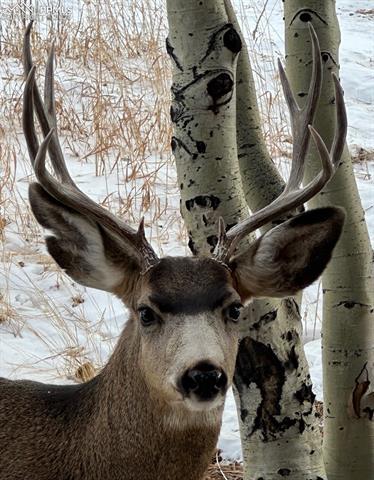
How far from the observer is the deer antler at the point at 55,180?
328 cm

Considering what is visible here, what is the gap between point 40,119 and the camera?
3572mm

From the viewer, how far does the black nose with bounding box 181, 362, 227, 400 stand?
2936 millimetres

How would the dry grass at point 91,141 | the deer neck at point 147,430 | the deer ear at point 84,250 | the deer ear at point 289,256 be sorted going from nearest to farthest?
the deer neck at point 147,430, the deer ear at point 84,250, the deer ear at point 289,256, the dry grass at point 91,141

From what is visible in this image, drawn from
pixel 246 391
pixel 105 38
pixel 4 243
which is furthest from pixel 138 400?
pixel 105 38

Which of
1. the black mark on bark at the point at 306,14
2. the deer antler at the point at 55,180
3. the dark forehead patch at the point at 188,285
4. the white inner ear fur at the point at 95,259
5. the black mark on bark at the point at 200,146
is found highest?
the black mark on bark at the point at 306,14

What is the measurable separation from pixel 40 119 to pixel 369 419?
6.24 feet

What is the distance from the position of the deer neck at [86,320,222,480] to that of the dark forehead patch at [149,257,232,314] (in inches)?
8.8

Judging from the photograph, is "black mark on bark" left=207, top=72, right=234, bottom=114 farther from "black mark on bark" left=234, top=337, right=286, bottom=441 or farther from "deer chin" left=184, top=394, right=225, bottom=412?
"deer chin" left=184, top=394, right=225, bottom=412

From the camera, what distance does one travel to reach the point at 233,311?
3.36 meters

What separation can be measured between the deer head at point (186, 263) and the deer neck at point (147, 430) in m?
0.05

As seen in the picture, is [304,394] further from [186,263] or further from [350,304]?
[186,263]

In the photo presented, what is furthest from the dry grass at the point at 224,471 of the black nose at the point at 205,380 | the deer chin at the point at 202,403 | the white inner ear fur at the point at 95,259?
the black nose at the point at 205,380

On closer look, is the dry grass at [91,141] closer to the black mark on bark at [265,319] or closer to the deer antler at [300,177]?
the black mark on bark at [265,319]

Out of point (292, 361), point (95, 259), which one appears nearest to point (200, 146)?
point (95, 259)
